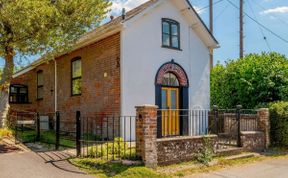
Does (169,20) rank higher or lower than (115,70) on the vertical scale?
higher

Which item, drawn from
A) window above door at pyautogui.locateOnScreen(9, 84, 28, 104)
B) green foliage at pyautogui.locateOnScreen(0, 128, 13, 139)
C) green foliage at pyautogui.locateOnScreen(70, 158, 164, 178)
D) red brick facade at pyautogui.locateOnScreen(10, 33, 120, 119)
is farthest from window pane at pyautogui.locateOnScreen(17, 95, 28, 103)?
green foliage at pyautogui.locateOnScreen(70, 158, 164, 178)

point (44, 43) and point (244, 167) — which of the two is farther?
point (44, 43)

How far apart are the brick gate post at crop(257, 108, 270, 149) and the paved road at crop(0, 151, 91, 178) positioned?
25.3ft

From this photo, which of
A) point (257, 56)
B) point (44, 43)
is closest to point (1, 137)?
point (44, 43)

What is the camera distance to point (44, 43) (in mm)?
11086

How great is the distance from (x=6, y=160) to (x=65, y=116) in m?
6.83

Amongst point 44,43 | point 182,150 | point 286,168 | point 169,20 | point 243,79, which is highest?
point 169,20

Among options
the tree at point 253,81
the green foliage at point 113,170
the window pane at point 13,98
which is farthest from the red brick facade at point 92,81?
the tree at point 253,81

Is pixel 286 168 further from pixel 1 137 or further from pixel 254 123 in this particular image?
pixel 1 137

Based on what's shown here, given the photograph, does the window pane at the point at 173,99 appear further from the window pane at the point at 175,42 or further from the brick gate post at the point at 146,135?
the brick gate post at the point at 146,135

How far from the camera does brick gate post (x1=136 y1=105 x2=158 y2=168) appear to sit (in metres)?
7.79

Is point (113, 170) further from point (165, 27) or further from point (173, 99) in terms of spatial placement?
point (165, 27)

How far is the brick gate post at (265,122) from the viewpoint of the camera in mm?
12047

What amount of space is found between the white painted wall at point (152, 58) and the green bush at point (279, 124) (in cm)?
309
